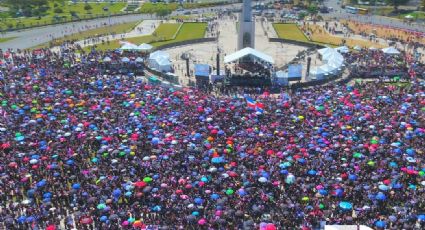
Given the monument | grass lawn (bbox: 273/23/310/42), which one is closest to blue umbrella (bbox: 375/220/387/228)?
the monument

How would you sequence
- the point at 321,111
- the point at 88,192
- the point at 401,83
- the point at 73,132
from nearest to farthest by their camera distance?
the point at 88,192, the point at 73,132, the point at 321,111, the point at 401,83

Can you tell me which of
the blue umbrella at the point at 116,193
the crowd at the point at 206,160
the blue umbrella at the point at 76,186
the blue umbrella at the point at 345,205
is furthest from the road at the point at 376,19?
the blue umbrella at the point at 76,186

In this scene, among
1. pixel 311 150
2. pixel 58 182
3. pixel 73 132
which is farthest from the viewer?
pixel 73 132

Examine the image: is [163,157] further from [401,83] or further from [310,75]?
[401,83]

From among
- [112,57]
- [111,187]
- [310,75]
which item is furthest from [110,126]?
[310,75]

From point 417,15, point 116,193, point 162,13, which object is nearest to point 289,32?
point 162,13

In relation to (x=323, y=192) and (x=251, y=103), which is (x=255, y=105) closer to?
(x=251, y=103)

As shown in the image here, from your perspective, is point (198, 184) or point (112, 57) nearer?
point (198, 184)
